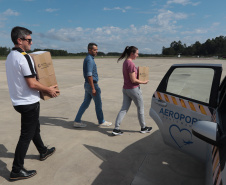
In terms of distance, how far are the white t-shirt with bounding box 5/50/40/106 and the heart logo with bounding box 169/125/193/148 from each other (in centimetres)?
188

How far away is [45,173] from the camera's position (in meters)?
2.72

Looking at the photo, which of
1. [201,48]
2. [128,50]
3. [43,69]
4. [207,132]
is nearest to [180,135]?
[207,132]

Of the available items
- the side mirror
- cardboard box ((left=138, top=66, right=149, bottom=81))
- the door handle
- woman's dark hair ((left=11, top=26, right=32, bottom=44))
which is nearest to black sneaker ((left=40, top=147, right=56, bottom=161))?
woman's dark hair ((left=11, top=26, right=32, bottom=44))

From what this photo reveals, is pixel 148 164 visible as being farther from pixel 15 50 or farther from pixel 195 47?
pixel 195 47

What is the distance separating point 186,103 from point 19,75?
2098 millimetres

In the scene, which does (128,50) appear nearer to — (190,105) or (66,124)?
(190,105)

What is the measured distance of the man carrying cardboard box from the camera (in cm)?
225

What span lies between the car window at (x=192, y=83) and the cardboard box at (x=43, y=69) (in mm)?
1697

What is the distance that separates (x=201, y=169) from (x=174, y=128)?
0.84 m

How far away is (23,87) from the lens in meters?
2.34

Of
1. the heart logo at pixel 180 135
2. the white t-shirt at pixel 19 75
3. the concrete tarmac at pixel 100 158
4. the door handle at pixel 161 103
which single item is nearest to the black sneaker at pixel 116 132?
the concrete tarmac at pixel 100 158

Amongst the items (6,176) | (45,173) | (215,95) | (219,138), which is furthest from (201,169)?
(6,176)

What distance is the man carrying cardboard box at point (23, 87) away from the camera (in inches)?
88.4

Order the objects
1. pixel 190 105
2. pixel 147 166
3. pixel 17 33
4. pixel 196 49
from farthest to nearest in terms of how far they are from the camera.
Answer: pixel 196 49 < pixel 147 166 < pixel 190 105 < pixel 17 33
